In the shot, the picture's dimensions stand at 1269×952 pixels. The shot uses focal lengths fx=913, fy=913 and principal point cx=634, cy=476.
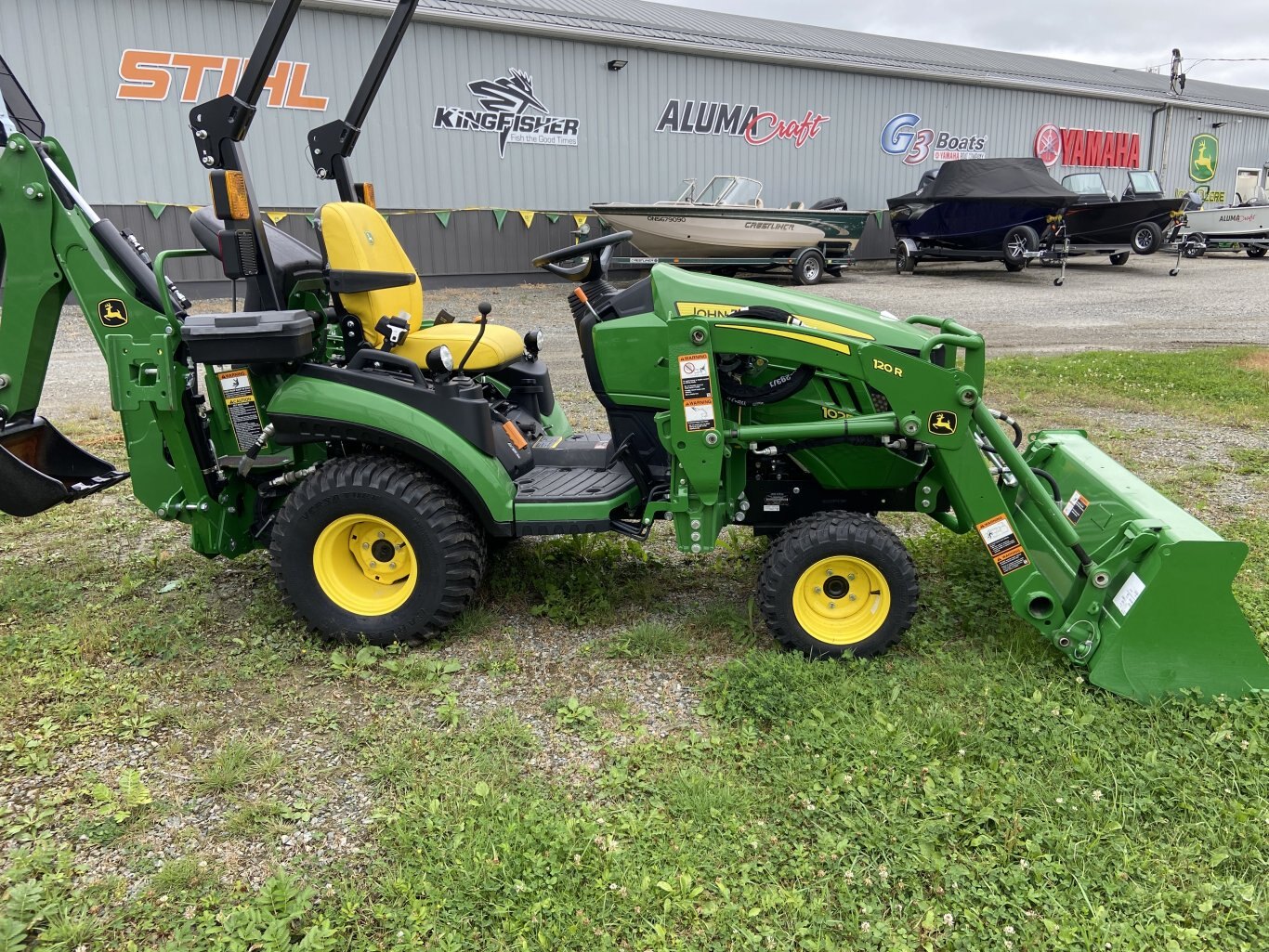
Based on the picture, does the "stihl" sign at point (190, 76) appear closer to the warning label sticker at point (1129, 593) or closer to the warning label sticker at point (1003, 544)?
the warning label sticker at point (1003, 544)

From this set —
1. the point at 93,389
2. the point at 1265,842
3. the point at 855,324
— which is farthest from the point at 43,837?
the point at 93,389

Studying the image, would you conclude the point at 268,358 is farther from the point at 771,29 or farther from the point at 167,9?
the point at 771,29

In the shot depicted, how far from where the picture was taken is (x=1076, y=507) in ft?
11.7

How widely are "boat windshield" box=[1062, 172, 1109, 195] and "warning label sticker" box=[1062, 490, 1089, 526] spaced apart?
54.2 ft

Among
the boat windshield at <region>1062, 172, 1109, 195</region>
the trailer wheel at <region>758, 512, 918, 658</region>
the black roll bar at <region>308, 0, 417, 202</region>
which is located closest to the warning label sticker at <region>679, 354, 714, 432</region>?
the trailer wheel at <region>758, 512, 918, 658</region>

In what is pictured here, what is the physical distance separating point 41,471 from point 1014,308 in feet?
41.7

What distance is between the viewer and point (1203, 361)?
878 centimetres

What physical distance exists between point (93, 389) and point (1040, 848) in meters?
8.44

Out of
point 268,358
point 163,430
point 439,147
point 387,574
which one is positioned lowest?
point 387,574

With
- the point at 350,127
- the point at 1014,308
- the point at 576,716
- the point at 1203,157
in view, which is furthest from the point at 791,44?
the point at 576,716

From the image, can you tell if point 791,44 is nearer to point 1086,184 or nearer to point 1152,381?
point 1086,184

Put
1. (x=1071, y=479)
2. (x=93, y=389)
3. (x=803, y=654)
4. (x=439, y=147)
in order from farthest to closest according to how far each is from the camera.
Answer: (x=439, y=147) → (x=93, y=389) → (x=1071, y=479) → (x=803, y=654)

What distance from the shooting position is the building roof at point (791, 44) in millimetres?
15375

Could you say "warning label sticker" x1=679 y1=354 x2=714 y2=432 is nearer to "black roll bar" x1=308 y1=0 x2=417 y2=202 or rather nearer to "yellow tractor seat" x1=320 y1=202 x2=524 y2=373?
"yellow tractor seat" x1=320 y1=202 x2=524 y2=373
